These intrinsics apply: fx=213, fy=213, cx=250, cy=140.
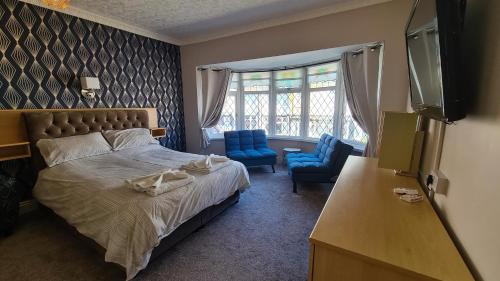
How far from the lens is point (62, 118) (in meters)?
2.79

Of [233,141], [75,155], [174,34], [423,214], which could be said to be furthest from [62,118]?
[423,214]

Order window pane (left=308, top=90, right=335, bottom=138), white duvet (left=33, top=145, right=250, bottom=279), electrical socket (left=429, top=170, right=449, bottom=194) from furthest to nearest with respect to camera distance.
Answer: window pane (left=308, top=90, right=335, bottom=138), white duvet (left=33, top=145, right=250, bottom=279), electrical socket (left=429, top=170, right=449, bottom=194)

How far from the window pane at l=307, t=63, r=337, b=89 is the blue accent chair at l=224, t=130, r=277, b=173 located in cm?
144

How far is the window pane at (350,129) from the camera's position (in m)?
3.64

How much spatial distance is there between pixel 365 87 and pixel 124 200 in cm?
324

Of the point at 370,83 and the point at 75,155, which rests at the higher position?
the point at 370,83

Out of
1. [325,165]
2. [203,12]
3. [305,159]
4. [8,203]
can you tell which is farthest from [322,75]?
[8,203]

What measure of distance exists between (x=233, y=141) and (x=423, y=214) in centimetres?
348

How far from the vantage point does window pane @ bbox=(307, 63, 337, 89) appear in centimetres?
395

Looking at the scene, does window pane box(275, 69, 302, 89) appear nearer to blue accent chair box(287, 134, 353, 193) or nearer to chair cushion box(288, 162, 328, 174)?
blue accent chair box(287, 134, 353, 193)

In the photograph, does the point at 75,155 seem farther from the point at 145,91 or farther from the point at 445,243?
the point at 445,243

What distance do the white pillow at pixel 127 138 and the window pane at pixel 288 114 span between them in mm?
2662

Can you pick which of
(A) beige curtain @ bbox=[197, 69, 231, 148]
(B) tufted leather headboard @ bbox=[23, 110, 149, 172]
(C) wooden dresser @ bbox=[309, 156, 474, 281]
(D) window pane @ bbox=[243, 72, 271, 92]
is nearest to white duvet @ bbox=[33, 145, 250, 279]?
(B) tufted leather headboard @ bbox=[23, 110, 149, 172]

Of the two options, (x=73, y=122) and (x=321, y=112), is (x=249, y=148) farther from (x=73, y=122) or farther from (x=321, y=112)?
(x=73, y=122)
